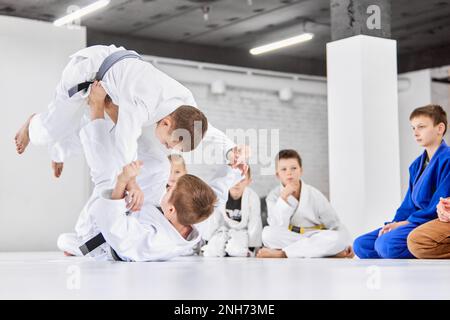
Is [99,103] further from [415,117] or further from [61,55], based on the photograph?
[61,55]

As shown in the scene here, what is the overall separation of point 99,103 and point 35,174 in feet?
14.3

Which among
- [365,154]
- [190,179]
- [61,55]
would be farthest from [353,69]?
[61,55]

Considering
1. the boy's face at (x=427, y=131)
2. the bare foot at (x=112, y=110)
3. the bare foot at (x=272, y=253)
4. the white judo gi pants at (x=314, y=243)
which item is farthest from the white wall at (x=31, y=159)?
the boy's face at (x=427, y=131)

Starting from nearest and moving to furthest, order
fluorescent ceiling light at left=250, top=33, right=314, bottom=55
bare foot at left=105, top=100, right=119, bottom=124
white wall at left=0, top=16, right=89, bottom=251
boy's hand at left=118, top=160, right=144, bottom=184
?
boy's hand at left=118, top=160, right=144, bottom=184 → bare foot at left=105, top=100, right=119, bottom=124 → white wall at left=0, top=16, right=89, bottom=251 → fluorescent ceiling light at left=250, top=33, right=314, bottom=55

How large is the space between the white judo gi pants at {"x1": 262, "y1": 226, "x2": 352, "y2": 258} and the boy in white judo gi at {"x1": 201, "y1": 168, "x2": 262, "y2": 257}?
60 centimetres

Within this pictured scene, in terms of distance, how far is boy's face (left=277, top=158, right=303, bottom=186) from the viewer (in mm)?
5590

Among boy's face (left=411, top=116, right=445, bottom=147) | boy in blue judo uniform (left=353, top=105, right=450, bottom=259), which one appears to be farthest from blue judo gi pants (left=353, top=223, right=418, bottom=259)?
boy's face (left=411, top=116, right=445, bottom=147)

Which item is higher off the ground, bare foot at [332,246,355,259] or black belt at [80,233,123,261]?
black belt at [80,233,123,261]

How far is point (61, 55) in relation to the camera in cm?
825

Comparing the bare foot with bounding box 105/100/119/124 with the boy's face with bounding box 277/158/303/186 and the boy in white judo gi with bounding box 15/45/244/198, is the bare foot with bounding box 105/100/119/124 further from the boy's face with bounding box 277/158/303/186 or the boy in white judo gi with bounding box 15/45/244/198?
the boy's face with bounding box 277/158/303/186

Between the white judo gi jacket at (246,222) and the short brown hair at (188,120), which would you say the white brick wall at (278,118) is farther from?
the short brown hair at (188,120)

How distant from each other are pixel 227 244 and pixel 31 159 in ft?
10.2

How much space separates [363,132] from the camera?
6.18 metres

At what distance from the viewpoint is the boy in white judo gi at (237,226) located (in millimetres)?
5922
